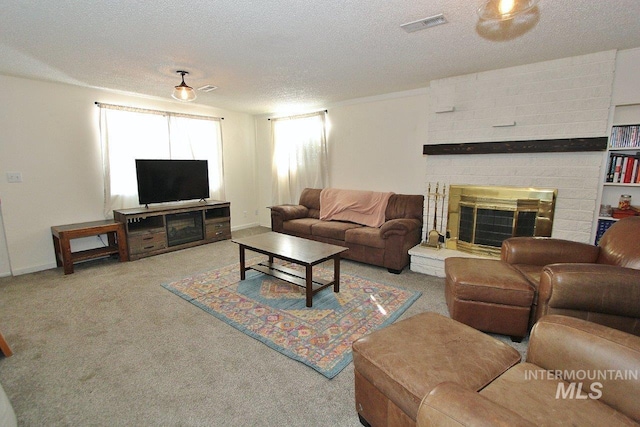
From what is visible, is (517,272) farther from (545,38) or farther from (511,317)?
(545,38)

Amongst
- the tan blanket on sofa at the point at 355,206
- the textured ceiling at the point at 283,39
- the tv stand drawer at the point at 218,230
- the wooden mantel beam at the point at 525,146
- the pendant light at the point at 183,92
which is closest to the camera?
the textured ceiling at the point at 283,39

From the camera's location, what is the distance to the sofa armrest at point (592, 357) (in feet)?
3.40

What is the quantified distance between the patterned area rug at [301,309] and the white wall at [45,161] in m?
1.93

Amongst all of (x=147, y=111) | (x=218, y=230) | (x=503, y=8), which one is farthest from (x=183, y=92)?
(x=503, y=8)

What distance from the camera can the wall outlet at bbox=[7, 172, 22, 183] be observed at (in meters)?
3.43

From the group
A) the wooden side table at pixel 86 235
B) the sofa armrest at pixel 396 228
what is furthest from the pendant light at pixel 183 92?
the sofa armrest at pixel 396 228

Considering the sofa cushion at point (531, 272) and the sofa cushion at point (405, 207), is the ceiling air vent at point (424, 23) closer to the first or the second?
the sofa cushion at point (531, 272)

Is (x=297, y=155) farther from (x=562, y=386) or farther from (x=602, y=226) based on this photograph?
(x=562, y=386)

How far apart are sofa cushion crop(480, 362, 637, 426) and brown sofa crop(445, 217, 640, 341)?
797 millimetres

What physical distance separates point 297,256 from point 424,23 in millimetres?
2108

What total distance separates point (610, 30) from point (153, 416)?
4021mm

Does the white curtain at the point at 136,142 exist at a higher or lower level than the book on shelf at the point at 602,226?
higher

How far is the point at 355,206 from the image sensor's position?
4.46 metres

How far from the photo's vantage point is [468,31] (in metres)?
2.27
